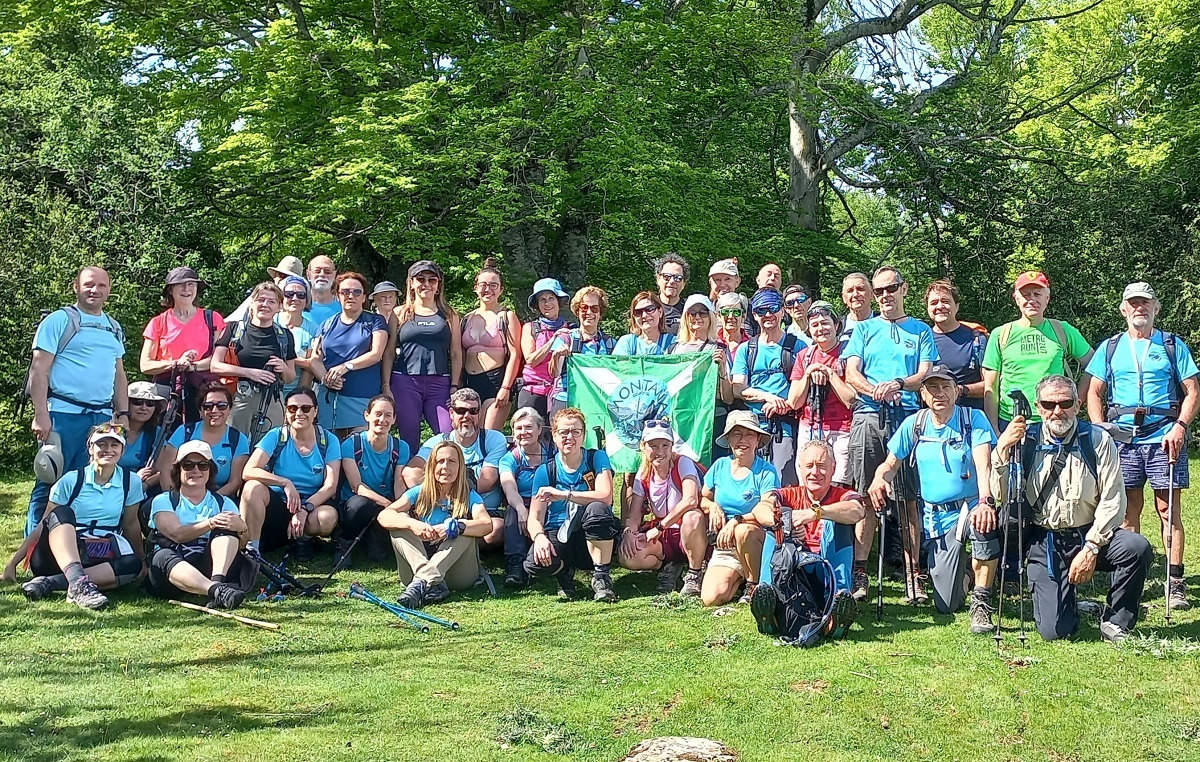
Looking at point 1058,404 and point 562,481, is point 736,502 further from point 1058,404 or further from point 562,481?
point 1058,404

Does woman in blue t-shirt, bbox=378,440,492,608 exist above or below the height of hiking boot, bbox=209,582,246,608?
above

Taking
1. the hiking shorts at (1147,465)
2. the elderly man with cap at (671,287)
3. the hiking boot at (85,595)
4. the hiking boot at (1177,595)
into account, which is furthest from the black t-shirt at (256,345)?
the hiking boot at (1177,595)

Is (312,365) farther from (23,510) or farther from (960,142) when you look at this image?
(960,142)

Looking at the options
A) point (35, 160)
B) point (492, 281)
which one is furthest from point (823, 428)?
point (35, 160)

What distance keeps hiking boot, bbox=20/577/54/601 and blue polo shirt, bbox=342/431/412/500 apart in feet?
7.01

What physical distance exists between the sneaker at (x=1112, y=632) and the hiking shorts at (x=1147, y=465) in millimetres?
1187

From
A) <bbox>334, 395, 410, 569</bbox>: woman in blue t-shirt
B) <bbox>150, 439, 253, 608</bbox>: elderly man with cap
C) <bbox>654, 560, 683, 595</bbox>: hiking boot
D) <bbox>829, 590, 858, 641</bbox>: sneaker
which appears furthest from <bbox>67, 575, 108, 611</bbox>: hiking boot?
<bbox>829, 590, 858, 641</bbox>: sneaker

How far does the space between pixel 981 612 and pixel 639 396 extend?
3.18 m

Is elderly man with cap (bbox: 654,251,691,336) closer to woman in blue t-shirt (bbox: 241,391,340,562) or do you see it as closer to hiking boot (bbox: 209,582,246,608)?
woman in blue t-shirt (bbox: 241,391,340,562)

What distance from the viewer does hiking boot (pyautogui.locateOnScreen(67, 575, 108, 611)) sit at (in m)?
7.49

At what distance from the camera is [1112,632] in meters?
6.85

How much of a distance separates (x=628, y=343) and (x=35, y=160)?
9.00 metres

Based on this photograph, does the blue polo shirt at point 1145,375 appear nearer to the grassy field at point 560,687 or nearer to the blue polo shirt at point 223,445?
the grassy field at point 560,687

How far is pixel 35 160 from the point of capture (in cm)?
1420
